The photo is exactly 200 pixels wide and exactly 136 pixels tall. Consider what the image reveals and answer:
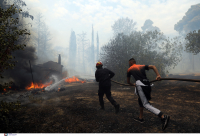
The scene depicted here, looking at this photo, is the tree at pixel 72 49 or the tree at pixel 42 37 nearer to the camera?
the tree at pixel 42 37

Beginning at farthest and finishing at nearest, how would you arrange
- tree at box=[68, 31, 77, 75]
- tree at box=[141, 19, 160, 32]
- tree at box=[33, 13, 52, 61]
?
tree at box=[68, 31, 77, 75], tree at box=[141, 19, 160, 32], tree at box=[33, 13, 52, 61]

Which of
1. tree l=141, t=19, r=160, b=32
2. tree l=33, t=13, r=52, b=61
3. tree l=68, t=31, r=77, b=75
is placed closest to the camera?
tree l=33, t=13, r=52, b=61

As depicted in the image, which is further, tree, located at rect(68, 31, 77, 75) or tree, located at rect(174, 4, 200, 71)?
tree, located at rect(68, 31, 77, 75)

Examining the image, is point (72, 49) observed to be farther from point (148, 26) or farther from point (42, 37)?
point (148, 26)

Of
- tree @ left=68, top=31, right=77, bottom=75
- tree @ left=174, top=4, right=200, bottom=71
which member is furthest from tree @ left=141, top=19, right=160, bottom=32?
tree @ left=68, top=31, right=77, bottom=75

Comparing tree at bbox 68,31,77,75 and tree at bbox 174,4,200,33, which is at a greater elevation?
tree at bbox 174,4,200,33

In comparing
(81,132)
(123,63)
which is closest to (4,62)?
(81,132)

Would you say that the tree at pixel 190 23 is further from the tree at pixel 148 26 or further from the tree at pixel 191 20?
the tree at pixel 148 26

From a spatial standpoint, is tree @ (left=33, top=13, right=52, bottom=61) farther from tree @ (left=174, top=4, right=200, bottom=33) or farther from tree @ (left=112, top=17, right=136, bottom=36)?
tree @ (left=174, top=4, right=200, bottom=33)

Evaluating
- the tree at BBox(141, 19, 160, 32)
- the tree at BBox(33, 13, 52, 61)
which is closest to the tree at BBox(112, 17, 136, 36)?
the tree at BBox(141, 19, 160, 32)

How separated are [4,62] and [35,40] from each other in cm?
4484

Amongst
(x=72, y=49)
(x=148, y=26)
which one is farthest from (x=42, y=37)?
(x=148, y=26)

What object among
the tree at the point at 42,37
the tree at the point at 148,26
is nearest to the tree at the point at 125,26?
the tree at the point at 148,26

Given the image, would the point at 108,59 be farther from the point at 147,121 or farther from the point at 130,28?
the point at 130,28
